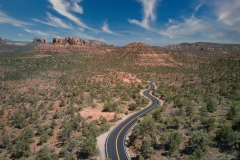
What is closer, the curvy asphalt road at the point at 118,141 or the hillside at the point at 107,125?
the hillside at the point at 107,125

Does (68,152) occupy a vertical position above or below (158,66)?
below

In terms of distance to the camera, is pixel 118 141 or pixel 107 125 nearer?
pixel 118 141

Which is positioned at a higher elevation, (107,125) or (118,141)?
(107,125)

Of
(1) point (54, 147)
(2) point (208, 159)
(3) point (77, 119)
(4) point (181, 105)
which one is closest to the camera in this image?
(2) point (208, 159)

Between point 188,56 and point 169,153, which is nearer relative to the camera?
point 169,153

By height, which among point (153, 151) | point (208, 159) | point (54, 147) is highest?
point (208, 159)

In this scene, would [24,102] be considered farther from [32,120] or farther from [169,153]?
[169,153]

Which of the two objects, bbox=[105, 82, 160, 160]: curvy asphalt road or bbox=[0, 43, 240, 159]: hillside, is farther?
bbox=[105, 82, 160, 160]: curvy asphalt road

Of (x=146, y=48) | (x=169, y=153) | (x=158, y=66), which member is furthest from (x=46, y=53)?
(x=169, y=153)

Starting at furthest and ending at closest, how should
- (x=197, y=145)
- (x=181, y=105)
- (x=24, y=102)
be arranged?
(x=24, y=102), (x=181, y=105), (x=197, y=145)

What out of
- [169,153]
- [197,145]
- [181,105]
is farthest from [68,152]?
[181,105]
